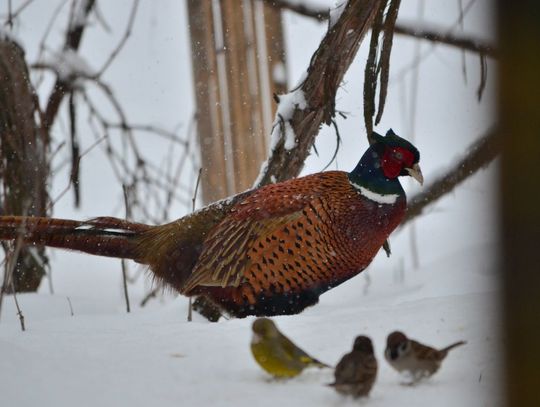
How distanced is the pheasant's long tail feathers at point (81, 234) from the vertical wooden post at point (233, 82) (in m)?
1.21

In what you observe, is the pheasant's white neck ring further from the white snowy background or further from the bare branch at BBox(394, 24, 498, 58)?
the bare branch at BBox(394, 24, 498, 58)

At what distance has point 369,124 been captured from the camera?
10.4 feet

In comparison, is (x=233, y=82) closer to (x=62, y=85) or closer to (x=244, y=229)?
(x=62, y=85)

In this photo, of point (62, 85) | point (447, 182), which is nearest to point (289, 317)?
point (447, 182)

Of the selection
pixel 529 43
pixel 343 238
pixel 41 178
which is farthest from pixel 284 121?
pixel 529 43

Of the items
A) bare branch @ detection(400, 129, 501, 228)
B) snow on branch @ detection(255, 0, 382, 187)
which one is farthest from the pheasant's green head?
bare branch @ detection(400, 129, 501, 228)

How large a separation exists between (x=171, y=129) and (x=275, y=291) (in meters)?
3.33

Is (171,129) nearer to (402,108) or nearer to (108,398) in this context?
(402,108)

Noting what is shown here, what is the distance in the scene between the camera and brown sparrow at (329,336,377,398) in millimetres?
1780

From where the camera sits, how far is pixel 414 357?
1828 millimetres

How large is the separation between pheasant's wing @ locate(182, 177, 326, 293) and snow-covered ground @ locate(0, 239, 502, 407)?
317 mm

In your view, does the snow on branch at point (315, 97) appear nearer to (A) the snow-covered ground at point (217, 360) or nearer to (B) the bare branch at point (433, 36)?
(B) the bare branch at point (433, 36)

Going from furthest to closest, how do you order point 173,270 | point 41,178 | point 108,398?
point 41,178 < point 173,270 < point 108,398

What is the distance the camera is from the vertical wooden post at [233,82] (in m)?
4.47
